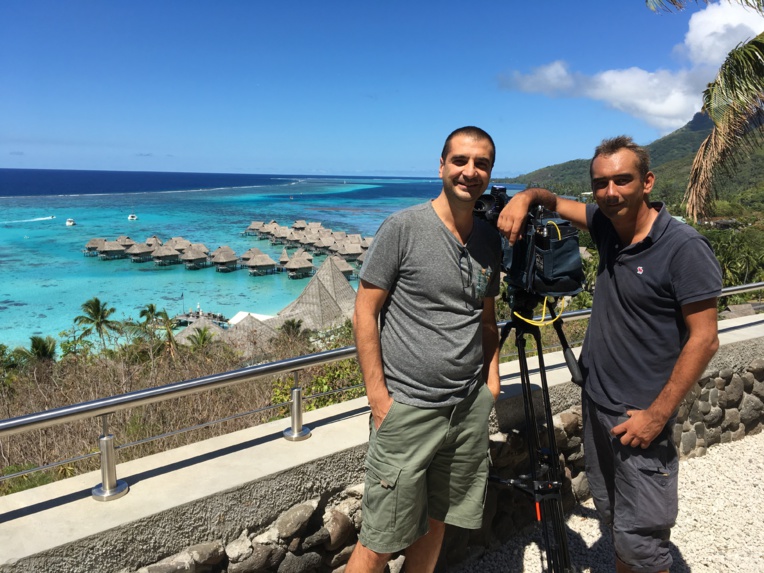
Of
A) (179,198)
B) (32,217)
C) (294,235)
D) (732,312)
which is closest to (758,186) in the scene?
(294,235)

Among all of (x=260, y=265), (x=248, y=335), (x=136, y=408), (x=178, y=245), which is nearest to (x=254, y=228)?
(x=178, y=245)

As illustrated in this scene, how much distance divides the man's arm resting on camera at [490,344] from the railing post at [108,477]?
124 cm

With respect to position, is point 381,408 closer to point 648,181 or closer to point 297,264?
point 648,181

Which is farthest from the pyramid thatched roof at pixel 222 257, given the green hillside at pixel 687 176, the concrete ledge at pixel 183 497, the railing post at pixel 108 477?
the railing post at pixel 108 477

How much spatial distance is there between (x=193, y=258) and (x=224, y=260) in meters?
2.62

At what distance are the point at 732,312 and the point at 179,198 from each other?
125 m

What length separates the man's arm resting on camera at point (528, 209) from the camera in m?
1.77

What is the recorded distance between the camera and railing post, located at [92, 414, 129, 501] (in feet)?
5.64

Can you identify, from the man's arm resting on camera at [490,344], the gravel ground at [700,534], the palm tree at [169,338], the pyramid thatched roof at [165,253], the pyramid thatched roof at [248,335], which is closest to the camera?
the man's arm resting on camera at [490,344]

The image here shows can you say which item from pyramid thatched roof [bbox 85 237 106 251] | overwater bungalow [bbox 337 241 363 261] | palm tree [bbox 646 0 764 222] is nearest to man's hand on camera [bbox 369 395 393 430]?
palm tree [bbox 646 0 764 222]

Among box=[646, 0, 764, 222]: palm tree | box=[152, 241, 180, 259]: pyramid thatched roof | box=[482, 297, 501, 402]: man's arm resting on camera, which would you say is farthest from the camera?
box=[152, 241, 180, 259]: pyramid thatched roof

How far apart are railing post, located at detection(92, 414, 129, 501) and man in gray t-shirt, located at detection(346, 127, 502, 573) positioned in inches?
30.8

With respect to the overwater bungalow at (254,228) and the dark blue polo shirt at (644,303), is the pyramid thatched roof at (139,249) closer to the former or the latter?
the overwater bungalow at (254,228)

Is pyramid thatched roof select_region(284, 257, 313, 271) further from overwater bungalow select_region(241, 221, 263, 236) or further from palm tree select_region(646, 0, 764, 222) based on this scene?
palm tree select_region(646, 0, 764, 222)
